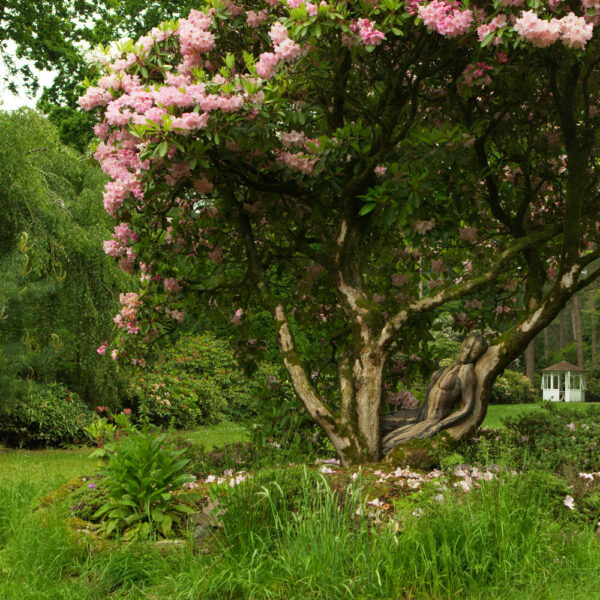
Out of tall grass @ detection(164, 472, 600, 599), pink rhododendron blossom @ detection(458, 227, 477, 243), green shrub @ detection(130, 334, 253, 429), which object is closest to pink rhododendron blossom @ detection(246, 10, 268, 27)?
pink rhododendron blossom @ detection(458, 227, 477, 243)

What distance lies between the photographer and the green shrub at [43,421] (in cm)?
1145

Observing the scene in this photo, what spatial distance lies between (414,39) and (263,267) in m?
2.32

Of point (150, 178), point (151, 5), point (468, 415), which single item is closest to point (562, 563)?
point (468, 415)

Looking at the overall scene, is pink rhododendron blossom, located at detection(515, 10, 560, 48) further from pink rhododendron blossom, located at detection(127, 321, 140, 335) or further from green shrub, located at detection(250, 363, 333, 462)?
pink rhododendron blossom, located at detection(127, 321, 140, 335)

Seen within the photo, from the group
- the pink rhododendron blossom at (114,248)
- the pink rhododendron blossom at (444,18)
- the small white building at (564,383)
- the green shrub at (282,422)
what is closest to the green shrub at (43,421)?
the green shrub at (282,422)

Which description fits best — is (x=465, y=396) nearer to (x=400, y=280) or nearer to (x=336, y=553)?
(x=400, y=280)

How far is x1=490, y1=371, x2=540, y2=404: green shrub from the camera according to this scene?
76.8 ft

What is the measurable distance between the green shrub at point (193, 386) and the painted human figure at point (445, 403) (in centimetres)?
835

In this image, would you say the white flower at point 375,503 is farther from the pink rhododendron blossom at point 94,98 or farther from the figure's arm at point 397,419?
the pink rhododendron blossom at point 94,98

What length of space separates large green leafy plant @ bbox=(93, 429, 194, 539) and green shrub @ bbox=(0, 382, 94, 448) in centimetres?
779

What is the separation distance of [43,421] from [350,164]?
8.45 m

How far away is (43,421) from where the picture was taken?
11.5m

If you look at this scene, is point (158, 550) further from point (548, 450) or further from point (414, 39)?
point (414, 39)

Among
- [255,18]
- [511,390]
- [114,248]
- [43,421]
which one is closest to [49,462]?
[43,421]
